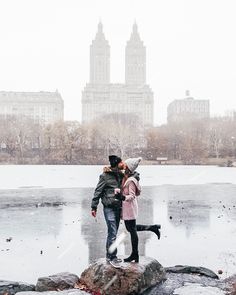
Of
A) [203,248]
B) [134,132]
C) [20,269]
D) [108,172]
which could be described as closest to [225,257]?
[203,248]

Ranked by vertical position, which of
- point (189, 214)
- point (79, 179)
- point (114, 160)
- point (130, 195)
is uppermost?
point (114, 160)

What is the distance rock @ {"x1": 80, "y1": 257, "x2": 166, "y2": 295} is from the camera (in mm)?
7758

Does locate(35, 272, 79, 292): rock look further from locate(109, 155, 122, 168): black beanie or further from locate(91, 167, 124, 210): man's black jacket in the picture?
locate(109, 155, 122, 168): black beanie

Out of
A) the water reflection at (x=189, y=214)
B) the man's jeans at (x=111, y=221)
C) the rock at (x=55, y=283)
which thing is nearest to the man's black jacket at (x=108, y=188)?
the man's jeans at (x=111, y=221)

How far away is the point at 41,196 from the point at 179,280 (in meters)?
14.9

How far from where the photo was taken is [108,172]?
8.48m

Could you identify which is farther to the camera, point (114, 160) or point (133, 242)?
point (133, 242)

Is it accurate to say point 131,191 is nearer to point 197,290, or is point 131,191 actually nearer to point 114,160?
point 114,160

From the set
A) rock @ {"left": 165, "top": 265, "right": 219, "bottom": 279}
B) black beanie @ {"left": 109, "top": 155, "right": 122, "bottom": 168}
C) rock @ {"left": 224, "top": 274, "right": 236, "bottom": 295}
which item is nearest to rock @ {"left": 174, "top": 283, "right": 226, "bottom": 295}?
rock @ {"left": 224, "top": 274, "right": 236, "bottom": 295}

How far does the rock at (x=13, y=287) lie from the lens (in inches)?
311

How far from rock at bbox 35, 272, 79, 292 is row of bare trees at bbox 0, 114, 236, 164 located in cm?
6886

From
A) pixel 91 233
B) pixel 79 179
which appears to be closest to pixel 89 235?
pixel 91 233

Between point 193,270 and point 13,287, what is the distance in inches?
129

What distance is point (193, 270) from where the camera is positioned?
8.95 metres
